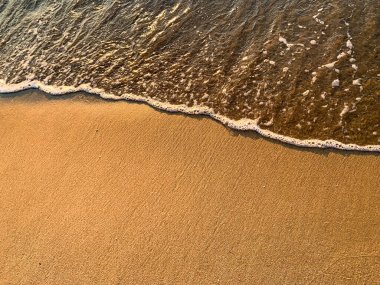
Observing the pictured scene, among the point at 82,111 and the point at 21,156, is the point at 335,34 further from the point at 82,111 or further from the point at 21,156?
the point at 21,156

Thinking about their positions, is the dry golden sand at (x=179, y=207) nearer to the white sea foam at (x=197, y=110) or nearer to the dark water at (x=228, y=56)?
the white sea foam at (x=197, y=110)

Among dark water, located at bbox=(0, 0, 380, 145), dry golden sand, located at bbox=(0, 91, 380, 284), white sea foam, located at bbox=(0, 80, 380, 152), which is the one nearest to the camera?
dry golden sand, located at bbox=(0, 91, 380, 284)

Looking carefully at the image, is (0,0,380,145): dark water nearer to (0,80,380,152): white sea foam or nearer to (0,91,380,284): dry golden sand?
(0,80,380,152): white sea foam

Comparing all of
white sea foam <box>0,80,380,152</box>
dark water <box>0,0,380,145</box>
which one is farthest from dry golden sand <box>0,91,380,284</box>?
dark water <box>0,0,380,145</box>

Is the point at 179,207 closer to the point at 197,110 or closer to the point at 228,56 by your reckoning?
the point at 197,110

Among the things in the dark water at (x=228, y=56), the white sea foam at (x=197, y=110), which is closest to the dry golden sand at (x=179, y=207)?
the white sea foam at (x=197, y=110)

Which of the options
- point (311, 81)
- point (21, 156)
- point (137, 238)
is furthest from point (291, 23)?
point (21, 156)
